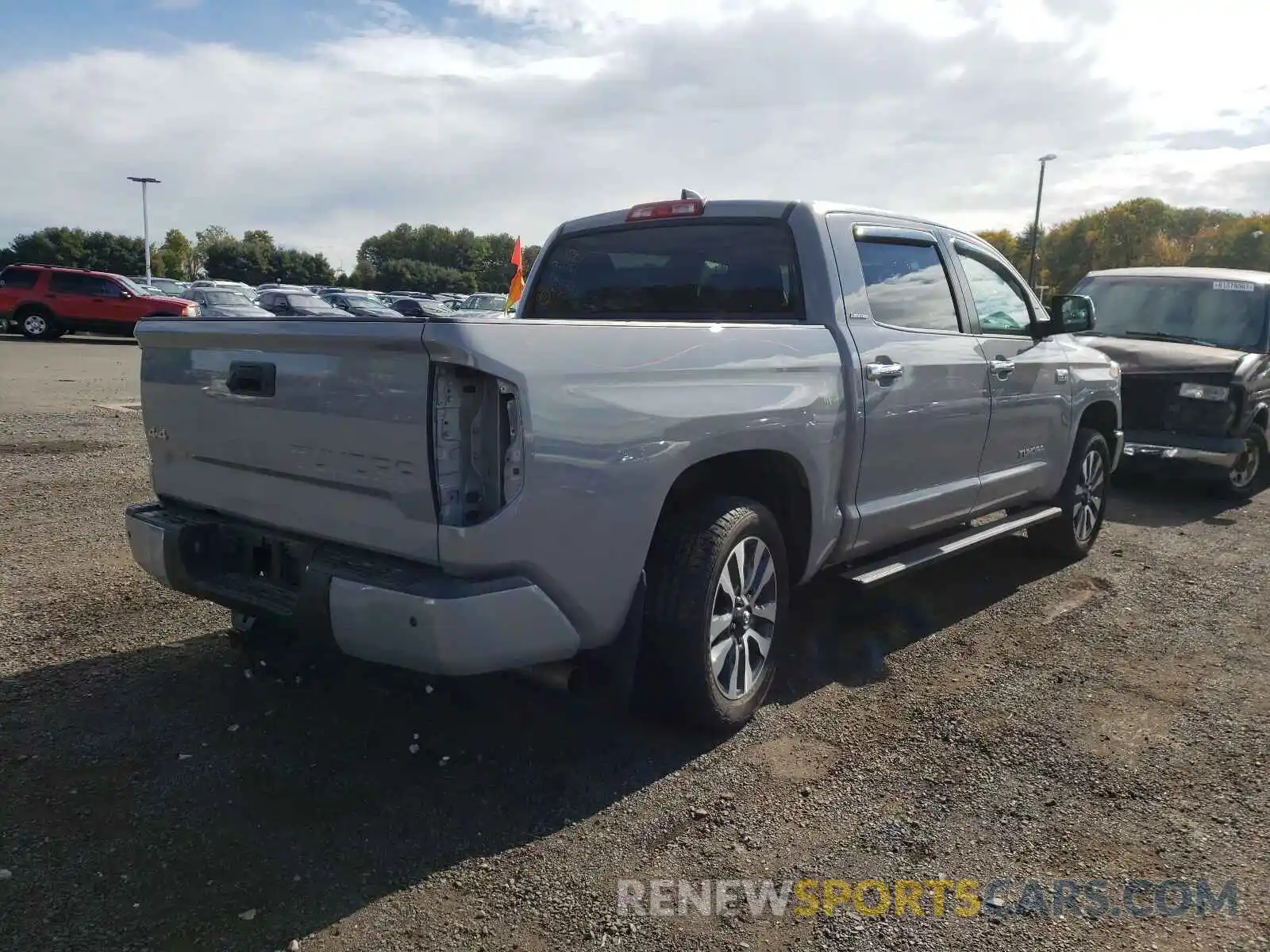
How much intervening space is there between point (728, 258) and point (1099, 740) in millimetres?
2425

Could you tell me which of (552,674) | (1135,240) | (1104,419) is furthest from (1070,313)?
(1135,240)

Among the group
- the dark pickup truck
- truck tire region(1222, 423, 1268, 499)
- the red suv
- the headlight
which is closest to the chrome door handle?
the dark pickup truck

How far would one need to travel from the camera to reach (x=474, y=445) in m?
2.88

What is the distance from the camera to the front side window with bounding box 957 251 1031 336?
5227 millimetres

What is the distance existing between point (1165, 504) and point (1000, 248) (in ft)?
173

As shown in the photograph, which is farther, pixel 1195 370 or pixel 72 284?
pixel 72 284

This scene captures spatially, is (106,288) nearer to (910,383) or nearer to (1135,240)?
(910,383)

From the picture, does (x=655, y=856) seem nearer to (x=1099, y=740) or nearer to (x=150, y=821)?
(x=150, y=821)

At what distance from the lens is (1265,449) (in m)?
8.85

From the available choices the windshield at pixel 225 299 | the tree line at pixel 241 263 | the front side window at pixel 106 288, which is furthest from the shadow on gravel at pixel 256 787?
the tree line at pixel 241 263

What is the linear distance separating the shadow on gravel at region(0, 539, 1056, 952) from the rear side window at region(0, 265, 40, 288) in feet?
73.4

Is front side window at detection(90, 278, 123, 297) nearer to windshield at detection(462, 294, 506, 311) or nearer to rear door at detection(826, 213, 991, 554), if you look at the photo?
windshield at detection(462, 294, 506, 311)

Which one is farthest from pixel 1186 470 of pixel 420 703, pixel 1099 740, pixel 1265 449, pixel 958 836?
pixel 420 703

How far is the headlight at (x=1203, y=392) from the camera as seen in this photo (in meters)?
8.21
